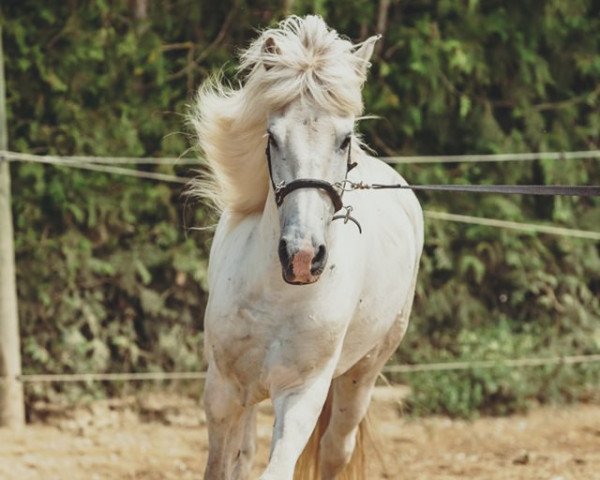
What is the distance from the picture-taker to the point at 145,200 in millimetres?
7574

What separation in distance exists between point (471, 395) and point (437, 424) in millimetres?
343

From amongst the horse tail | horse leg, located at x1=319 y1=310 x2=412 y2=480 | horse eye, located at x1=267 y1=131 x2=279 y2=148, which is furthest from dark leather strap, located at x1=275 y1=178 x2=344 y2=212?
the horse tail

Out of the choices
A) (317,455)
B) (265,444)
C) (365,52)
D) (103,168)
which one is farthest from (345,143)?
(103,168)

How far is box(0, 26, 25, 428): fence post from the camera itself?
699 cm

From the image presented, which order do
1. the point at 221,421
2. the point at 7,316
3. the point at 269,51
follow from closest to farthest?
the point at 269,51, the point at 221,421, the point at 7,316

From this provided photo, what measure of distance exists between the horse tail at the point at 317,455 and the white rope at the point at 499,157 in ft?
8.13

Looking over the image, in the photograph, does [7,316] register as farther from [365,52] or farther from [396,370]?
[365,52]

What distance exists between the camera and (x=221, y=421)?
13.9ft

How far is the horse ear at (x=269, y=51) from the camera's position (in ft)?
12.9

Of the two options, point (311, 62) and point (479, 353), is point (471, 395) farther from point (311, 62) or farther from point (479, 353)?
point (311, 62)

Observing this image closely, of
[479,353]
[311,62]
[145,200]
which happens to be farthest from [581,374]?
[311,62]

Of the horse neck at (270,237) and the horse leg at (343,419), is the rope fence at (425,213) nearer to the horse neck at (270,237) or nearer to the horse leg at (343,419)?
the horse leg at (343,419)

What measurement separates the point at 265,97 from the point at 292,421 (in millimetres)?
994

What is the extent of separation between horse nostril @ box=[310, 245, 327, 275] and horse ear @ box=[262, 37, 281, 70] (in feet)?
2.15
